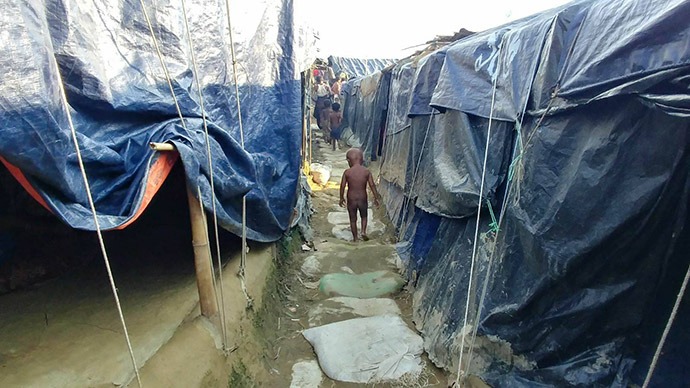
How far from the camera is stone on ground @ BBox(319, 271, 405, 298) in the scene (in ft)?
13.6

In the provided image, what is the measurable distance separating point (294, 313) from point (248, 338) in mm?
975

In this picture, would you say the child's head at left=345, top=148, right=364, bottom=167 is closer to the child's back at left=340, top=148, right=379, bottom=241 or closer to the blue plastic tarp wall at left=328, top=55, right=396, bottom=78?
the child's back at left=340, top=148, right=379, bottom=241

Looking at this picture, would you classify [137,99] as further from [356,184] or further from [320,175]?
[320,175]

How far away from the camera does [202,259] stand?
251 centimetres

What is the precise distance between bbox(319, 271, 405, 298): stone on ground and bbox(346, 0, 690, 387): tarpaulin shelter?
110 centimetres

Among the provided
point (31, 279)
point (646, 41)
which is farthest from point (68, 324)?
point (646, 41)

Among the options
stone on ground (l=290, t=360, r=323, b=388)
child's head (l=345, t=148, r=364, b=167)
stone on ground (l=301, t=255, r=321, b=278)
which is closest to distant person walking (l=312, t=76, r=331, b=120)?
child's head (l=345, t=148, r=364, b=167)

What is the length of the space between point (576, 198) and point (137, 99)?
2503mm

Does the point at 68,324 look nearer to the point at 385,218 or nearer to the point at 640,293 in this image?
the point at 640,293

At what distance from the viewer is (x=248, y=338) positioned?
2.91 m

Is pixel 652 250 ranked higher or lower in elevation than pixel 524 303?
higher

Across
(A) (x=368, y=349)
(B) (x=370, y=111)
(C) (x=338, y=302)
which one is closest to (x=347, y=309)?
(C) (x=338, y=302)

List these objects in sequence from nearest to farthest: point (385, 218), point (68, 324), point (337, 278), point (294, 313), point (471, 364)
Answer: point (68, 324), point (471, 364), point (294, 313), point (337, 278), point (385, 218)

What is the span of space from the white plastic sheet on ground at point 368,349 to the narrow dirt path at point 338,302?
1cm
